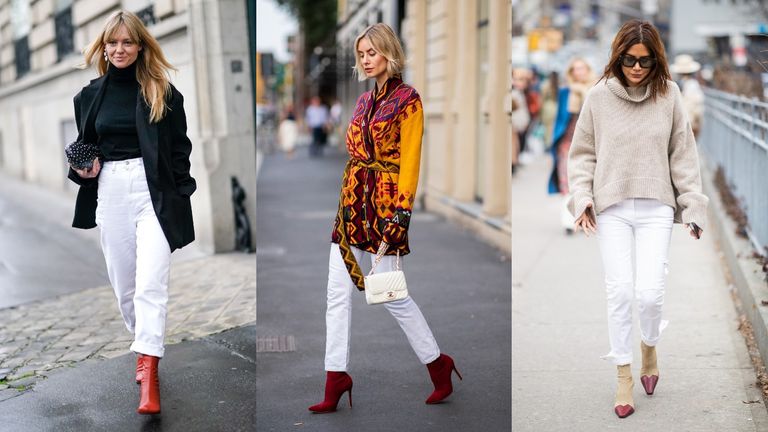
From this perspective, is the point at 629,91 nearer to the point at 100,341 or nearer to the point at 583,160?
the point at 583,160

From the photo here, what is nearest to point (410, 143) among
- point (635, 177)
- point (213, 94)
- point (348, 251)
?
point (348, 251)

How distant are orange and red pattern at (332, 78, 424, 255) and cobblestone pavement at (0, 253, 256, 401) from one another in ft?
7.19

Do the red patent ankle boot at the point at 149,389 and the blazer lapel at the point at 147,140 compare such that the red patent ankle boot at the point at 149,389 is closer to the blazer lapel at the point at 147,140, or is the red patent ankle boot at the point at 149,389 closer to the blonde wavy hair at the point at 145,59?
the blazer lapel at the point at 147,140

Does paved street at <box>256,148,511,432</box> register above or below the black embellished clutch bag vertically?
below

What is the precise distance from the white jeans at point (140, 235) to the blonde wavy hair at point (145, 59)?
0.93 ft

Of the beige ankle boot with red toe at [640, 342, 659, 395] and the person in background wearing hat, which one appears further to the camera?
the person in background wearing hat

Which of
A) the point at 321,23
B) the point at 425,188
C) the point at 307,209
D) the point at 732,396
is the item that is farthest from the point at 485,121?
the point at 321,23

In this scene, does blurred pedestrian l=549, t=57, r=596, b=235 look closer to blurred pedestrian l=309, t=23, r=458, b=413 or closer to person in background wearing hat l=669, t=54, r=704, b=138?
person in background wearing hat l=669, t=54, r=704, b=138

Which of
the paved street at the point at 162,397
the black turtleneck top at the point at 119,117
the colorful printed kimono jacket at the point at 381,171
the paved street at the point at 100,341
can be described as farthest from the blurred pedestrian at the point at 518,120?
the colorful printed kimono jacket at the point at 381,171

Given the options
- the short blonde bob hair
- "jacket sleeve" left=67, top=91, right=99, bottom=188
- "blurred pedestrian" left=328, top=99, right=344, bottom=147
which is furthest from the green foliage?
the short blonde bob hair

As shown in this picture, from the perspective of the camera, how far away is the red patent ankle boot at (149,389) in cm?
477

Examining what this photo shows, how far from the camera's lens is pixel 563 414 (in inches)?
195

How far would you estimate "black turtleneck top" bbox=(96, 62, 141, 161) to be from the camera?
15.7 feet

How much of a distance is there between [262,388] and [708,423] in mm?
1989
